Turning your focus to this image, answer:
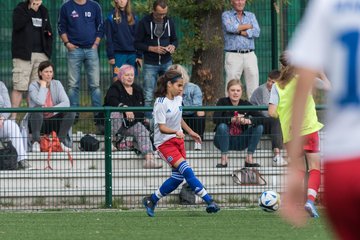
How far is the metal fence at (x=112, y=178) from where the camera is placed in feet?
49.3

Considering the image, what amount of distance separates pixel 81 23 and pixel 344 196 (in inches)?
536

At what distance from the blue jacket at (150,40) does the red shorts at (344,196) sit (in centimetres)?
1318

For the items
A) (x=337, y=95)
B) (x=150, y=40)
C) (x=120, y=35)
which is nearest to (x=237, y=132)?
(x=150, y=40)

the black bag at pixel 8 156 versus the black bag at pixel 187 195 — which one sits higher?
the black bag at pixel 8 156

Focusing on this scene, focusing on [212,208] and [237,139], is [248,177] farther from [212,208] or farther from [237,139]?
[212,208]

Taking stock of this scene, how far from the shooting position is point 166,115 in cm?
1349

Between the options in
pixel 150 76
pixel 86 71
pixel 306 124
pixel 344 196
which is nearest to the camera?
pixel 344 196

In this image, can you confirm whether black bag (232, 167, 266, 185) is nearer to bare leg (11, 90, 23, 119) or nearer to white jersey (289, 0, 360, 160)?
bare leg (11, 90, 23, 119)

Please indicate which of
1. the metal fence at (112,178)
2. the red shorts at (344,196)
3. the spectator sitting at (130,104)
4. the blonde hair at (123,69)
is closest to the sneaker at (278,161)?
the metal fence at (112,178)

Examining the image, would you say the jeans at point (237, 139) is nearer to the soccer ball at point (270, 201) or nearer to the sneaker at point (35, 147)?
the soccer ball at point (270, 201)

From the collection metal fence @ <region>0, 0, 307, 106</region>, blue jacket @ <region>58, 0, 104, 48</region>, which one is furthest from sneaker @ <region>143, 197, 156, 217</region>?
metal fence @ <region>0, 0, 307, 106</region>

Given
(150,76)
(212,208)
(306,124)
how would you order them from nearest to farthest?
(306,124) < (212,208) < (150,76)

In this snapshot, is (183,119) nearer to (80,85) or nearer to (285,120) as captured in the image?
(285,120)

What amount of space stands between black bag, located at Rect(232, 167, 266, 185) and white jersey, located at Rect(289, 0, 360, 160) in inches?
421
